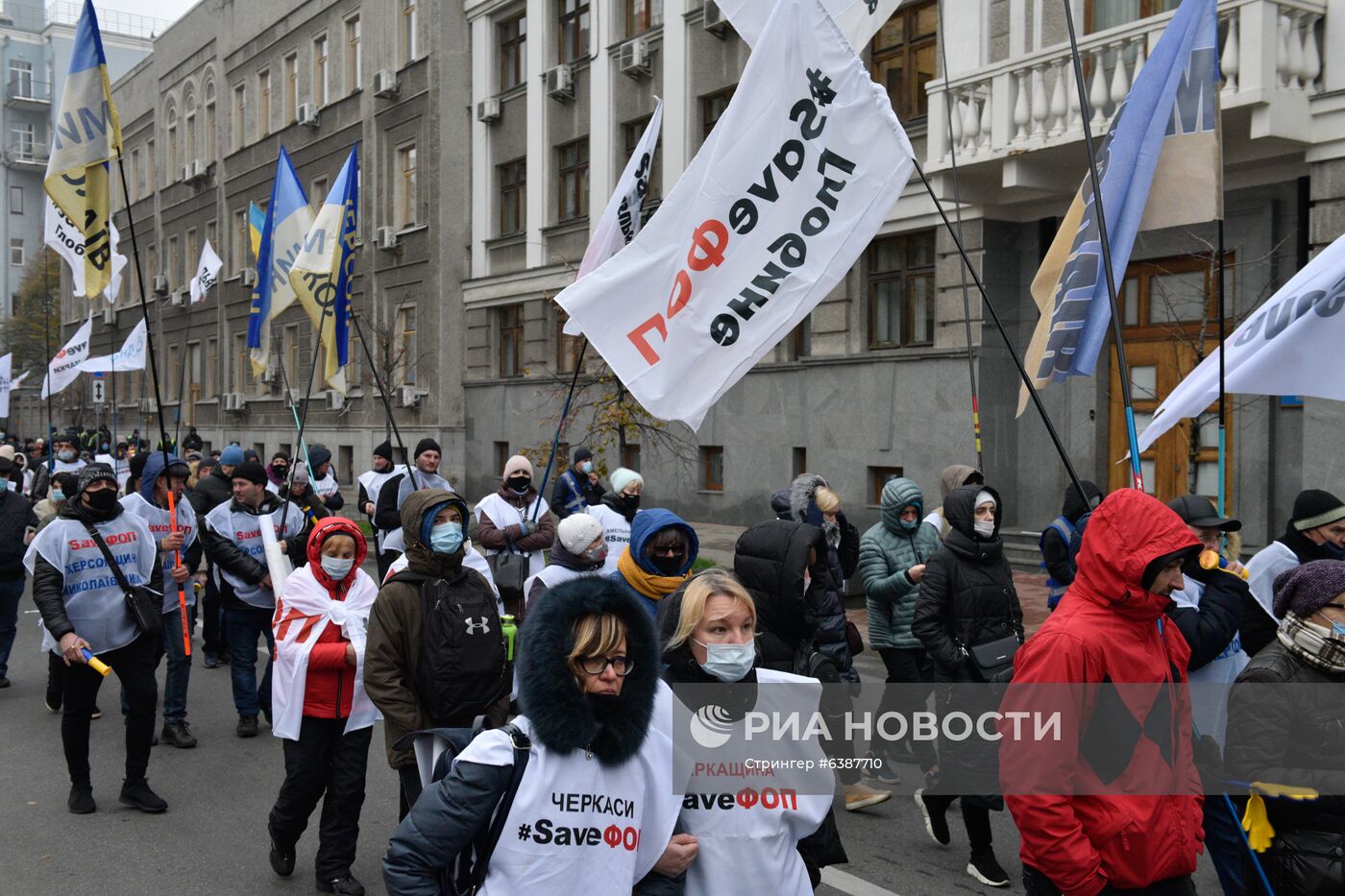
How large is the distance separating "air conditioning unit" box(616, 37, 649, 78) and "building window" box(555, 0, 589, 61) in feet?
5.75

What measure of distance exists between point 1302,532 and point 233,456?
841 cm

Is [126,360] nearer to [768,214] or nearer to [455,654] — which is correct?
[455,654]

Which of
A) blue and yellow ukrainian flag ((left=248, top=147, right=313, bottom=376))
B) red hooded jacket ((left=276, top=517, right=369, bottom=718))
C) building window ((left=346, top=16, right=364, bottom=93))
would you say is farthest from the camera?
building window ((left=346, top=16, right=364, bottom=93))

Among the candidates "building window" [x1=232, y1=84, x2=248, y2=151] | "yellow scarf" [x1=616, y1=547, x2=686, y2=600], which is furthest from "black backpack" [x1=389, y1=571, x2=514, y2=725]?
"building window" [x1=232, y1=84, x2=248, y2=151]

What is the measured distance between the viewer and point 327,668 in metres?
5.42

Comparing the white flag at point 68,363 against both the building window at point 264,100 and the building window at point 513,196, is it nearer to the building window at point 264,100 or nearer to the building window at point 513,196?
the building window at point 513,196

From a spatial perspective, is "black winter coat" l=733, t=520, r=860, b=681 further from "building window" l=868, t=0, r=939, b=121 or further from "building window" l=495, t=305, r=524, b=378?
"building window" l=495, t=305, r=524, b=378

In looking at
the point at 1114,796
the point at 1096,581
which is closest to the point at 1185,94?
the point at 1096,581

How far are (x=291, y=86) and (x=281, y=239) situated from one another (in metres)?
26.4

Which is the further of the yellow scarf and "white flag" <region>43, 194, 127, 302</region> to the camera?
"white flag" <region>43, 194, 127, 302</region>

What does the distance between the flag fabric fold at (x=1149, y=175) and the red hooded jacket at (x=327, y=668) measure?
3227 mm

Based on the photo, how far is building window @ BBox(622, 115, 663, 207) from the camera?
22453mm

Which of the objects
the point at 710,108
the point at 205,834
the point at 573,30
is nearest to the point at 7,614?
the point at 205,834

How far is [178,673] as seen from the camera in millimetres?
8219
